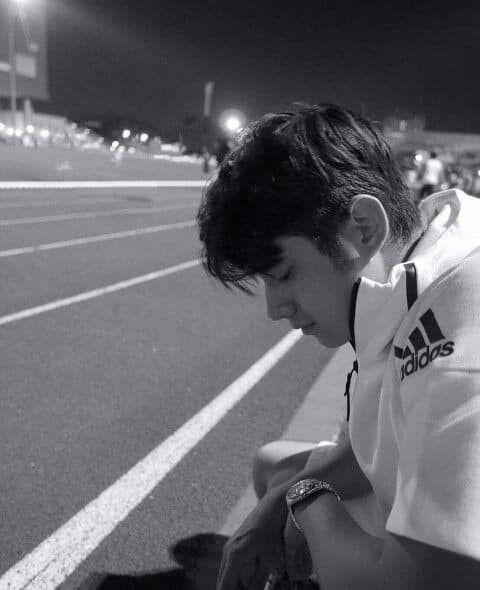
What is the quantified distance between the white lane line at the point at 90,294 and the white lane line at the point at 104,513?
2604 millimetres

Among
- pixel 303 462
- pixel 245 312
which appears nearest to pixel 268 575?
pixel 303 462

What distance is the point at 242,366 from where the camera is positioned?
4941 mm

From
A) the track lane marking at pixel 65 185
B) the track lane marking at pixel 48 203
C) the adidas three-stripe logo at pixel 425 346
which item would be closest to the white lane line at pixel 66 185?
the track lane marking at pixel 65 185

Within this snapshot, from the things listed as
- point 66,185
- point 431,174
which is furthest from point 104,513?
point 431,174

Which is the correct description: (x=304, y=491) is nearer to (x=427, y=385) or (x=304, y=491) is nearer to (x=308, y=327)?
(x=308, y=327)

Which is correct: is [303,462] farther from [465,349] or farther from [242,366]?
[242,366]

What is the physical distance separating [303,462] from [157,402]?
217 centimetres

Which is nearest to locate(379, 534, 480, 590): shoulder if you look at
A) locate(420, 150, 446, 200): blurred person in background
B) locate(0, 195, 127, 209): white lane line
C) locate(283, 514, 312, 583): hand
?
locate(283, 514, 312, 583): hand

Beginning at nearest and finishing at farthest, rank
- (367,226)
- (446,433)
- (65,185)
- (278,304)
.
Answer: (446,433), (367,226), (278,304), (65,185)

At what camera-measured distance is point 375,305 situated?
1235 millimetres

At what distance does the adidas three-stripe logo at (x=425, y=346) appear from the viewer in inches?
39.2

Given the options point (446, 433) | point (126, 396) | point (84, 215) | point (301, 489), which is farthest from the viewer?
point (84, 215)

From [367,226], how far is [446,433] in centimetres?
52

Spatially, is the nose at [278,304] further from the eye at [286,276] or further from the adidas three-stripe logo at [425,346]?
the adidas three-stripe logo at [425,346]
